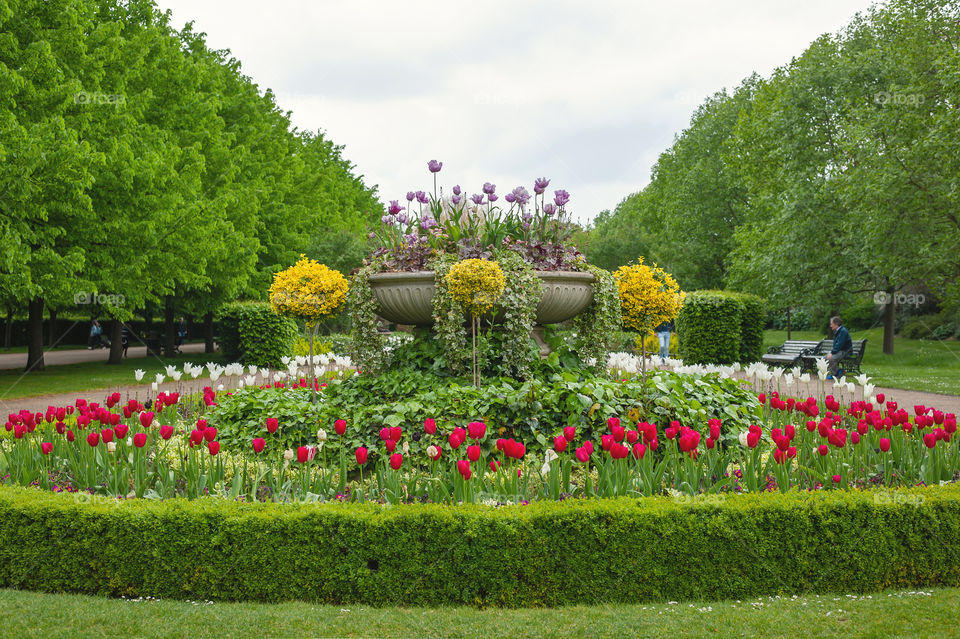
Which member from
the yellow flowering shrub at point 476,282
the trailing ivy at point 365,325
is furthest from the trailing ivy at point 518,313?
the trailing ivy at point 365,325

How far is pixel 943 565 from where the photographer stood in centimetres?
428

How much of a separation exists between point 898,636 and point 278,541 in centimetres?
330

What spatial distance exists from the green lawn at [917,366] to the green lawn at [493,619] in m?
11.8

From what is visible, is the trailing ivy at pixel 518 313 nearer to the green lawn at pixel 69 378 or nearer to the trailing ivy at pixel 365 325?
the trailing ivy at pixel 365 325

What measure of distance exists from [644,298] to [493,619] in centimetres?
558

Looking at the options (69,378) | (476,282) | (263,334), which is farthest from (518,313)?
(69,378)

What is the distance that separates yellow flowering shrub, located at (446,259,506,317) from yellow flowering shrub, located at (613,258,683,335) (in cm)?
209

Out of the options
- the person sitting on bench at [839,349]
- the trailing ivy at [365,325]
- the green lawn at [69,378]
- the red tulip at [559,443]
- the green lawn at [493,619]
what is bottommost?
the green lawn at [69,378]

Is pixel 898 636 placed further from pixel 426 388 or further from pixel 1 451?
pixel 1 451

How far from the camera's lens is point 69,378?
57.4 feet

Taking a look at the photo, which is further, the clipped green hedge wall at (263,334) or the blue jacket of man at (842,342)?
the clipped green hedge wall at (263,334)

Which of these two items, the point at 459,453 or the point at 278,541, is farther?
the point at 459,453

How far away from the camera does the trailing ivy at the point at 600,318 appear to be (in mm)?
8164

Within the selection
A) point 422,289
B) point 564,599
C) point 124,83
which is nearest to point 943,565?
point 564,599
